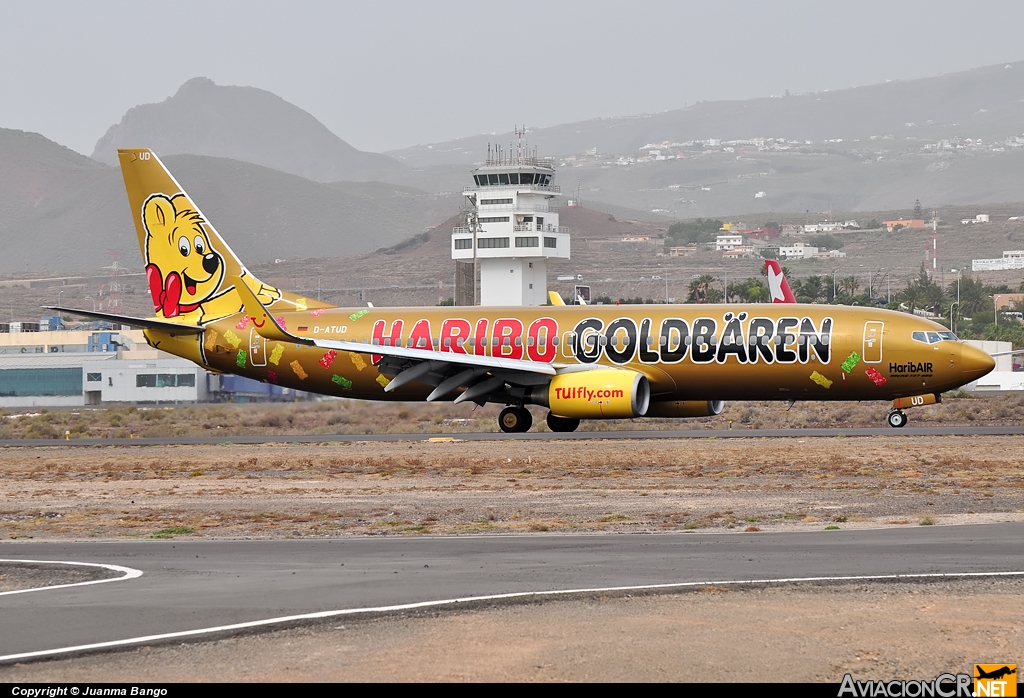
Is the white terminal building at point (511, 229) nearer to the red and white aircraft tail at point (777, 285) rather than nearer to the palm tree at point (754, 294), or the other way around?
the red and white aircraft tail at point (777, 285)

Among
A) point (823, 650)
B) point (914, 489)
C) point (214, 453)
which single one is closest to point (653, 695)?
point (823, 650)

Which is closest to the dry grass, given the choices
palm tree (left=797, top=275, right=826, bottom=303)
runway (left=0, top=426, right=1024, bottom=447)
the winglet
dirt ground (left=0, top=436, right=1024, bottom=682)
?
runway (left=0, top=426, right=1024, bottom=447)

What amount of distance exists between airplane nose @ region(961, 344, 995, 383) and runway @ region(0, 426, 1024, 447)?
155 centimetres

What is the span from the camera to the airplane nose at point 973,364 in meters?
34.4

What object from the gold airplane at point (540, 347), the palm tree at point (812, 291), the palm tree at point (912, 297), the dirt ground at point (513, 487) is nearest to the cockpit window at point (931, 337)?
the gold airplane at point (540, 347)

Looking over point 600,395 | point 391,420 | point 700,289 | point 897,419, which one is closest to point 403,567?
point 600,395

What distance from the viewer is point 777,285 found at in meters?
68.9

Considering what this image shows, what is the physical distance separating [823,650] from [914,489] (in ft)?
41.3

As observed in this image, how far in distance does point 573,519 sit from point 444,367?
1821 cm

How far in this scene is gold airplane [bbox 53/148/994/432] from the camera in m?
34.8

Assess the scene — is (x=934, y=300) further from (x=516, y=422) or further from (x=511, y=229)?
(x=516, y=422)

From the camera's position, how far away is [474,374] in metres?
36.6

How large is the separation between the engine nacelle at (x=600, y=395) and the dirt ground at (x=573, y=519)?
4.03 feet

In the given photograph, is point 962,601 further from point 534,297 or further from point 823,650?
point 534,297
